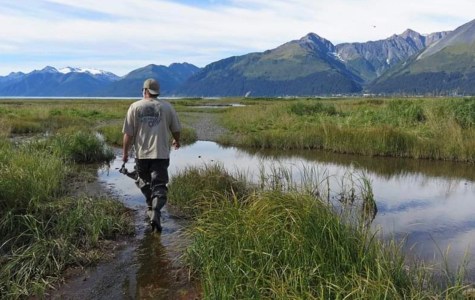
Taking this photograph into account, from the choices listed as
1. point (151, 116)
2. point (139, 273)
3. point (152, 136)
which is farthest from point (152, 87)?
point (139, 273)

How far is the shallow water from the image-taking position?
19.8 ft

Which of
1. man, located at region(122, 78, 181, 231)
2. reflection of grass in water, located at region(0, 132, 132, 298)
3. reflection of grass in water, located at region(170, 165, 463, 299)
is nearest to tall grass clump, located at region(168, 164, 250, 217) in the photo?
reflection of grass in water, located at region(0, 132, 132, 298)

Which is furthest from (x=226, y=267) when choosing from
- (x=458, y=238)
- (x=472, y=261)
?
(x=458, y=238)

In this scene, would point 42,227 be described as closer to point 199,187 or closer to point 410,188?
point 199,187

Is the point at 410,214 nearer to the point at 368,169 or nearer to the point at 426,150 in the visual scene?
the point at 368,169

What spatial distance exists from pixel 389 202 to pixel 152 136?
593cm

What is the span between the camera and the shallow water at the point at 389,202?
6.04 meters

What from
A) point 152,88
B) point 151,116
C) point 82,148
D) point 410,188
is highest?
point 152,88

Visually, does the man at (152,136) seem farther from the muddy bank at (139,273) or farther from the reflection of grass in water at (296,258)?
the reflection of grass in water at (296,258)

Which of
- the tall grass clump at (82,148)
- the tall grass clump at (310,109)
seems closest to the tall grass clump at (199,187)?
the tall grass clump at (82,148)

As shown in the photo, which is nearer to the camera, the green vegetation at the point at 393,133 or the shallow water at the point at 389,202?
the shallow water at the point at 389,202

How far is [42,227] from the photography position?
645 cm

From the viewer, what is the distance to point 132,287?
5.32 meters

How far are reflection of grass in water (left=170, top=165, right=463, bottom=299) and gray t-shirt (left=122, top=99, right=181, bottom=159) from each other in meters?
1.81
